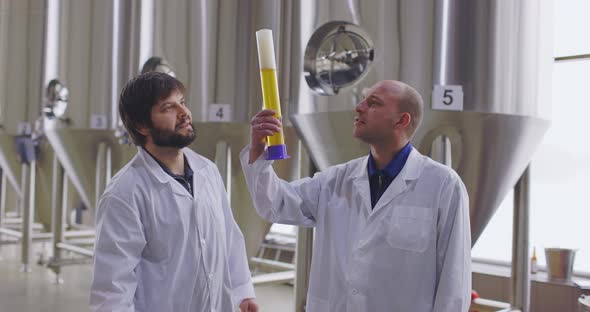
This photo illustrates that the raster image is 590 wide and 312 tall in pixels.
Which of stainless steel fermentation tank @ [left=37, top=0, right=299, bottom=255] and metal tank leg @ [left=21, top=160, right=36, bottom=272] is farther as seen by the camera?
metal tank leg @ [left=21, top=160, right=36, bottom=272]

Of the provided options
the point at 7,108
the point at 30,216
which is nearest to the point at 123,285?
the point at 30,216

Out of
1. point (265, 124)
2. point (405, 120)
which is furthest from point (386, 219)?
point (265, 124)

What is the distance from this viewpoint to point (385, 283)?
1433mm

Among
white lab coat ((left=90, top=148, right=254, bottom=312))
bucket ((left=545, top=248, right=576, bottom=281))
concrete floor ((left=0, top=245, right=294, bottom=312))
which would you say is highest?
white lab coat ((left=90, top=148, right=254, bottom=312))

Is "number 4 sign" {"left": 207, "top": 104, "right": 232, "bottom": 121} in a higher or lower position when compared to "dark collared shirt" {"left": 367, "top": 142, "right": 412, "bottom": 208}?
higher

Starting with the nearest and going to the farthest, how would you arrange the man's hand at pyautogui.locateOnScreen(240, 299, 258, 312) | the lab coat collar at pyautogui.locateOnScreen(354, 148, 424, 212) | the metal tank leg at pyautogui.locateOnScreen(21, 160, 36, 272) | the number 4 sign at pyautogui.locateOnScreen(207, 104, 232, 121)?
the lab coat collar at pyautogui.locateOnScreen(354, 148, 424, 212) < the man's hand at pyautogui.locateOnScreen(240, 299, 258, 312) < the number 4 sign at pyautogui.locateOnScreen(207, 104, 232, 121) < the metal tank leg at pyautogui.locateOnScreen(21, 160, 36, 272)

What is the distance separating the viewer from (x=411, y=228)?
1.41 m

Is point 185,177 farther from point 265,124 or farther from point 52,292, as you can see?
point 52,292

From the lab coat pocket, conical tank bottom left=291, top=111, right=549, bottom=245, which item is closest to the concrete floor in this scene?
conical tank bottom left=291, top=111, right=549, bottom=245

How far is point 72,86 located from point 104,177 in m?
0.67

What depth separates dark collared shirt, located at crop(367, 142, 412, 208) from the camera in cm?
151

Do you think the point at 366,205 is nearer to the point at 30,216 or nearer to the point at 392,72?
the point at 392,72

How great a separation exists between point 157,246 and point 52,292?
122 inches

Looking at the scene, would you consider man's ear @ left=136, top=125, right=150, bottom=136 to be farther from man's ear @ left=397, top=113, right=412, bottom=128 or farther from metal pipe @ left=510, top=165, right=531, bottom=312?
metal pipe @ left=510, top=165, right=531, bottom=312
